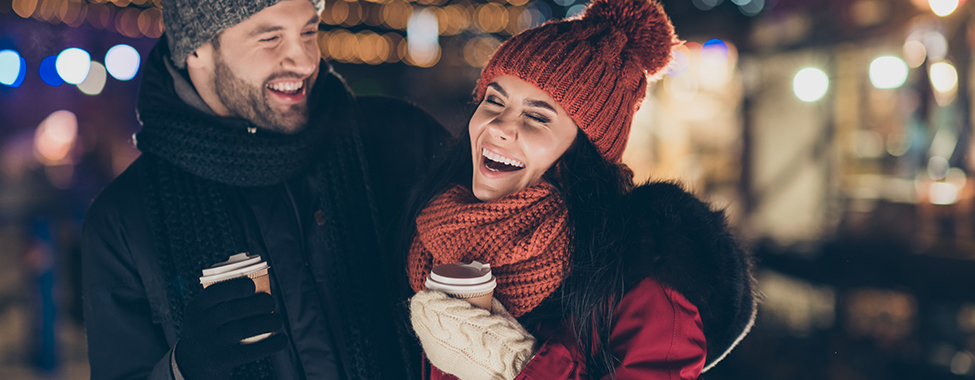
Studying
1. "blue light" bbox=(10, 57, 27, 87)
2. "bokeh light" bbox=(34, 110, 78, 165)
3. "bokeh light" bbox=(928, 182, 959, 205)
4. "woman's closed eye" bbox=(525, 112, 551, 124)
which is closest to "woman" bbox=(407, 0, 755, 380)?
"woman's closed eye" bbox=(525, 112, 551, 124)

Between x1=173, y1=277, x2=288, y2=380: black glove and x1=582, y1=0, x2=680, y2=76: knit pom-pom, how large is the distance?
50.5 inches

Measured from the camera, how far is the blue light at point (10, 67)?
905 centimetres

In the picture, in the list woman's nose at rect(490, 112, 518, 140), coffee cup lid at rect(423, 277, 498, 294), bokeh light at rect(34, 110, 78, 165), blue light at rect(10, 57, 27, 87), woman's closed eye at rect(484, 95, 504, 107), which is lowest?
bokeh light at rect(34, 110, 78, 165)

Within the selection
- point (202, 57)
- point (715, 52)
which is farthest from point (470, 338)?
point (715, 52)

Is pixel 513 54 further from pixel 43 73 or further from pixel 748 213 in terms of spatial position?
pixel 43 73

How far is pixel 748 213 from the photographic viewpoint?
728 cm

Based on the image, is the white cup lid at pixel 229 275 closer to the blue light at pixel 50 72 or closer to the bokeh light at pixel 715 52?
the bokeh light at pixel 715 52

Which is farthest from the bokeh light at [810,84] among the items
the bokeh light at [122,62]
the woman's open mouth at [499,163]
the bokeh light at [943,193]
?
the bokeh light at [122,62]

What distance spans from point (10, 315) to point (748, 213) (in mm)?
9386

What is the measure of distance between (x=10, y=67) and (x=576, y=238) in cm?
1147

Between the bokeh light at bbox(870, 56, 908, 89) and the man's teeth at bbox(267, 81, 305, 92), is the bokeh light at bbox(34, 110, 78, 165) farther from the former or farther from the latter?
the bokeh light at bbox(870, 56, 908, 89)

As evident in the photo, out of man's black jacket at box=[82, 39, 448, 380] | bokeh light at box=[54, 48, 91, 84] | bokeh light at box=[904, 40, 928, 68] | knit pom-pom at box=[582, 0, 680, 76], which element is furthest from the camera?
bokeh light at box=[54, 48, 91, 84]

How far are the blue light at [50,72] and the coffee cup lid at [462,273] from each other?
1178 centimetres

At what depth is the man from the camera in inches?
71.6
